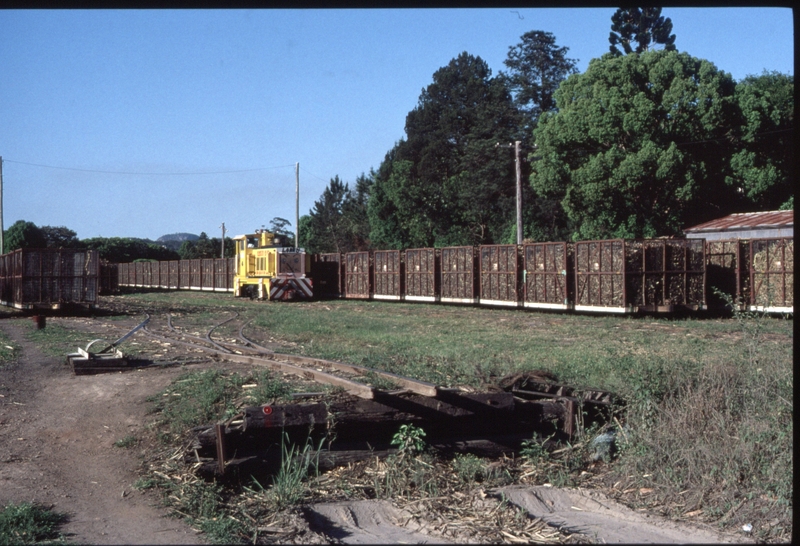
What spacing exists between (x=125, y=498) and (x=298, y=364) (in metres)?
4.35

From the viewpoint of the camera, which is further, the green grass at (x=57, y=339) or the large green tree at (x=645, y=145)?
the large green tree at (x=645, y=145)

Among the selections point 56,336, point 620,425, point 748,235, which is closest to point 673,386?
point 620,425

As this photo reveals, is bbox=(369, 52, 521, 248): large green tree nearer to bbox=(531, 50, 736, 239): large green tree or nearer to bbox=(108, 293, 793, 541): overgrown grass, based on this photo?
bbox=(531, 50, 736, 239): large green tree

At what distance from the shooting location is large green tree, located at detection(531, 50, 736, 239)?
3322 centimetres

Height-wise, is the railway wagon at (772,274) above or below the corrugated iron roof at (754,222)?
below

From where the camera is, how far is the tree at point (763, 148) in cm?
3369

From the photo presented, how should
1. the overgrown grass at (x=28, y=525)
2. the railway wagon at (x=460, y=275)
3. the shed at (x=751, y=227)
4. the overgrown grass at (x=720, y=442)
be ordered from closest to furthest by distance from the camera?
the overgrown grass at (x=28, y=525) → the overgrown grass at (x=720, y=442) → the shed at (x=751, y=227) → the railway wagon at (x=460, y=275)

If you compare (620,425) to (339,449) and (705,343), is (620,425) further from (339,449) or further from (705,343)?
(705,343)

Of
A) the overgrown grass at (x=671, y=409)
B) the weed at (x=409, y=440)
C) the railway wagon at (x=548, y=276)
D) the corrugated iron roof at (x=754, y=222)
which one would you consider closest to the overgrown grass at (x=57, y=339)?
the overgrown grass at (x=671, y=409)

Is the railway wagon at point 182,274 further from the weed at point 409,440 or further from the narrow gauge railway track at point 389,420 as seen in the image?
the weed at point 409,440

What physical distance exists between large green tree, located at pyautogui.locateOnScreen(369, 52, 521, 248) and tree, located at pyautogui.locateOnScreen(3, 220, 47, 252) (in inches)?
962

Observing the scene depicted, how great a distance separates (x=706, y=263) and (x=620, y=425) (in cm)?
1549

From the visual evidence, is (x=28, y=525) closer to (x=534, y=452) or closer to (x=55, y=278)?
(x=534, y=452)

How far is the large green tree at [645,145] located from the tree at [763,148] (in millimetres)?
638
